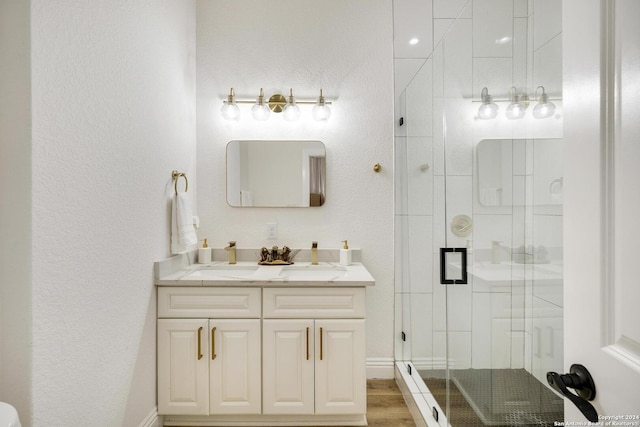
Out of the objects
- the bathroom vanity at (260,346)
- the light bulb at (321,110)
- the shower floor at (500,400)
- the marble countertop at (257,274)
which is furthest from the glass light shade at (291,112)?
the shower floor at (500,400)

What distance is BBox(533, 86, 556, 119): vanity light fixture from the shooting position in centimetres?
88

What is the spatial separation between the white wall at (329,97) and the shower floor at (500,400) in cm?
95

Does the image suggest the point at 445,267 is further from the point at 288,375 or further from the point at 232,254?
the point at 232,254

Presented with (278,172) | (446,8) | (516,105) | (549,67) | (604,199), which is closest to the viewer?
(604,199)

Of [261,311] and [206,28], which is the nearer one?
[261,311]

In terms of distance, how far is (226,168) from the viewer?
7.82ft

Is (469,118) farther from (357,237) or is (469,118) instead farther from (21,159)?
(21,159)

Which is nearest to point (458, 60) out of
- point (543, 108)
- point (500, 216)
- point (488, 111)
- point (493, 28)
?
point (493, 28)

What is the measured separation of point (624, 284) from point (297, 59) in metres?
2.31

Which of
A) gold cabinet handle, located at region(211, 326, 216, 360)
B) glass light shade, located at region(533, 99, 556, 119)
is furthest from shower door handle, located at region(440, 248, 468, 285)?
gold cabinet handle, located at region(211, 326, 216, 360)

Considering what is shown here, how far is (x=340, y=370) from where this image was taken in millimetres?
1769

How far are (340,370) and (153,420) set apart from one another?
1.00 m

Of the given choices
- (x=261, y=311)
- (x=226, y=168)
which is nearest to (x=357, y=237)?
(x=261, y=311)

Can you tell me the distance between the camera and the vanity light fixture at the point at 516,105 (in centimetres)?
101
